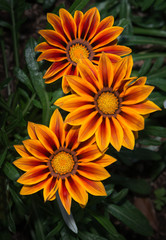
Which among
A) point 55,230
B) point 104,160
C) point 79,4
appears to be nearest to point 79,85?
point 104,160

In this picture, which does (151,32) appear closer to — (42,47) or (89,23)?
(89,23)

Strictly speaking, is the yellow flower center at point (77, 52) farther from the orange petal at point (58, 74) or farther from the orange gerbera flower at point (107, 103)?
the orange gerbera flower at point (107, 103)

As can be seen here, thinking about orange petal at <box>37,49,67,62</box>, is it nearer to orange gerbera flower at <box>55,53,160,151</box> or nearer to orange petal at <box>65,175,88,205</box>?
orange gerbera flower at <box>55,53,160,151</box>

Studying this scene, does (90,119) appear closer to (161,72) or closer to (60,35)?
(60,35)

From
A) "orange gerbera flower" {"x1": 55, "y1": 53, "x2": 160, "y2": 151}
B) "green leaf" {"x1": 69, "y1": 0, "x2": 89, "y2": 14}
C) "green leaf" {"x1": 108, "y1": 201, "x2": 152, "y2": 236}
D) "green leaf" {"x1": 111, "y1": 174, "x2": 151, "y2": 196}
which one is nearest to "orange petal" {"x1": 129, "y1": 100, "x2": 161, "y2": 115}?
"orange gerbera flower" {"x1": 55, "y1": 53, "x2": 160, "y2": 151}

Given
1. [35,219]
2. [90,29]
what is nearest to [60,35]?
[90,29]
